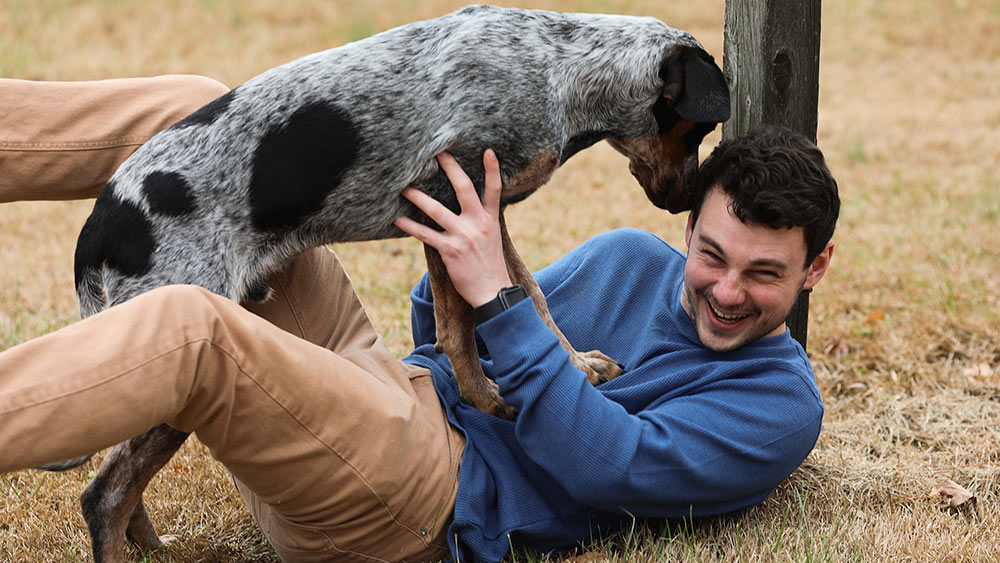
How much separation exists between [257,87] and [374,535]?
128 centimetres

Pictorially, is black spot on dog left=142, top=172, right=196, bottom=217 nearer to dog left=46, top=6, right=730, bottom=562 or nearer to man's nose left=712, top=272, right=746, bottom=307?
dog left=46, top=6, right=730, bottom=562

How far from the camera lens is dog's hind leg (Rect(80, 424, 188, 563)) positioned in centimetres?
271

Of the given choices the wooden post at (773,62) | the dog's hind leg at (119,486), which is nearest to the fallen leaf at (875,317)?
the wooden post at (773,62)

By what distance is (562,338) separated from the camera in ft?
10.5

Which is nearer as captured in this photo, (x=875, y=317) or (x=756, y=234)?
(x=756, y=234)

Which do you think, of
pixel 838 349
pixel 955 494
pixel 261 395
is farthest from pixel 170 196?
pixel 838 349

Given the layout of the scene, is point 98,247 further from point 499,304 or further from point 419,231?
point 499,304

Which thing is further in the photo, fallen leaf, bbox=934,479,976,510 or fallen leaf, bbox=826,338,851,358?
fallen leaf, bbox=826,338,851,358

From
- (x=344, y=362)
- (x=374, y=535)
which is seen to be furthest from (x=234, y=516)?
(x=344, y=362)

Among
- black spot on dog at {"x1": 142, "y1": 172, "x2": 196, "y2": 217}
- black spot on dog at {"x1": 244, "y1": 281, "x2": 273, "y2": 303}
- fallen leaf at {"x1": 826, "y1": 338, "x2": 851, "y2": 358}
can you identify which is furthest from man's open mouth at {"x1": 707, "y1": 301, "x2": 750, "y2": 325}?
fallen leaf at {"x1": 826, "y1": 338, "x2": 851, "y2": 358}

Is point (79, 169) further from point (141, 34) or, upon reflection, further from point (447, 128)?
point (141, 34)

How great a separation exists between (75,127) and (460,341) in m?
1.35

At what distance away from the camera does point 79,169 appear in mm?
3193

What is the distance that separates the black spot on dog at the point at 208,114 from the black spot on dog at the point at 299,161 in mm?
177
